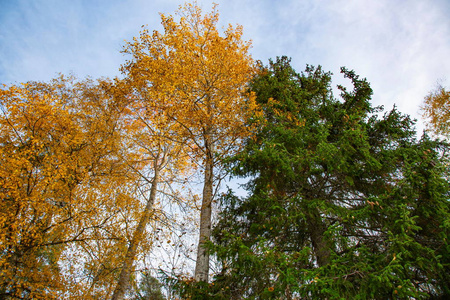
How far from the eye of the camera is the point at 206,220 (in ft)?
19.7

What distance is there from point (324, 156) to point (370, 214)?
1.34 metres

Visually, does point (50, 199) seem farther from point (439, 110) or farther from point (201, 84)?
point (439, 110)

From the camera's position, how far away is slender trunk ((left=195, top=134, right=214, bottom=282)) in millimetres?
5228

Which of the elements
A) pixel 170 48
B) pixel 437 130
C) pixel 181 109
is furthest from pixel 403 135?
pixel 437 130

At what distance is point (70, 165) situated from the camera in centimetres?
585

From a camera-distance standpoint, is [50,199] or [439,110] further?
[439,110]

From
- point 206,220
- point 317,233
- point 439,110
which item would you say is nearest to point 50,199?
point 206,220

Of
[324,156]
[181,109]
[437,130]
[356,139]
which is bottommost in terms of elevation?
[324,156]

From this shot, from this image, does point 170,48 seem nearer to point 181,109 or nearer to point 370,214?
point 181,109

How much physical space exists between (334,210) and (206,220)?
116 inches

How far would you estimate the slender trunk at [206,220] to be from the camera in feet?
17.2

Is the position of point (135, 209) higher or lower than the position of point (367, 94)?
lower

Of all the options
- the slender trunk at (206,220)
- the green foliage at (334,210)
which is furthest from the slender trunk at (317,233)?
the slender trunk at (206,220)

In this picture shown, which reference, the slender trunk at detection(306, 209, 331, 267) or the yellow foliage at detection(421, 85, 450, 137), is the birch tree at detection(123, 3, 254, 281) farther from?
the yellow foliage at detection(421, 85, 450, 137)
